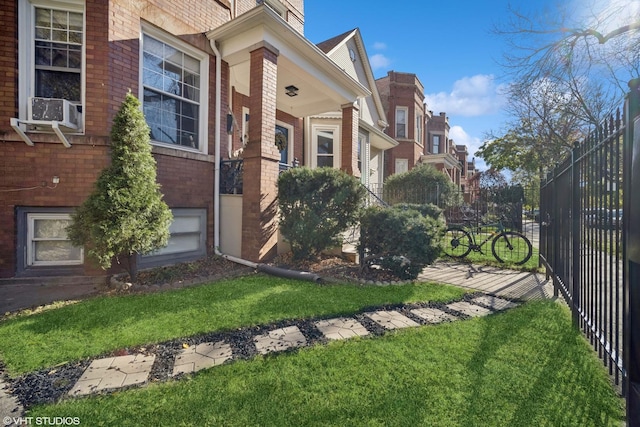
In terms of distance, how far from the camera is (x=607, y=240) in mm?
2496

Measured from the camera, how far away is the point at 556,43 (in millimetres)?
10375

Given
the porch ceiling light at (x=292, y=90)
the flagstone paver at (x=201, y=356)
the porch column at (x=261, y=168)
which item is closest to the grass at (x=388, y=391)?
the flagstone paver at (x=201, y=356)

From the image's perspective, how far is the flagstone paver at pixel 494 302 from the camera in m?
4.21

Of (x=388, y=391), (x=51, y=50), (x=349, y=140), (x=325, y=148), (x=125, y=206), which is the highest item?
(x=51, y=50)

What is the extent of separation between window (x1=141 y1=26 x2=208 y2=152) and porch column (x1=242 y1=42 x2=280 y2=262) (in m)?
1.30

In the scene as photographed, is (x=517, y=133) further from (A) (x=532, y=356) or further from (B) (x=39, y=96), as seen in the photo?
(B) (x=39, y=96)

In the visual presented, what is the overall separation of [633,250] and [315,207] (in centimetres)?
445

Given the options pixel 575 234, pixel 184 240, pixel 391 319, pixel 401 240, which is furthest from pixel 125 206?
pixel 575 234

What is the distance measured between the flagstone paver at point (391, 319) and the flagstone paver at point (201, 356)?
1693 mm

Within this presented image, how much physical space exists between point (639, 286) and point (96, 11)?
7.33 metres

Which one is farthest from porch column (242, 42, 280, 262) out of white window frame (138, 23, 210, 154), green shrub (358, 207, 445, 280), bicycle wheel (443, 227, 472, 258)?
bicycle wheel (443, 227, 472, 258)

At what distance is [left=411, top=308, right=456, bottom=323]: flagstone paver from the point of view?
147 inches

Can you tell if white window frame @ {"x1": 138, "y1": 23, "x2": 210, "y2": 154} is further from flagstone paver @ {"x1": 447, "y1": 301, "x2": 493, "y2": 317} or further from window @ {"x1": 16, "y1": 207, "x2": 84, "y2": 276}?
flagstone paver @ {"x1": 447, "y1": 301, "x2": 493, "y2": 317}

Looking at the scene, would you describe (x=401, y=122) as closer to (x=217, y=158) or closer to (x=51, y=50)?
(x=217, y=158)
